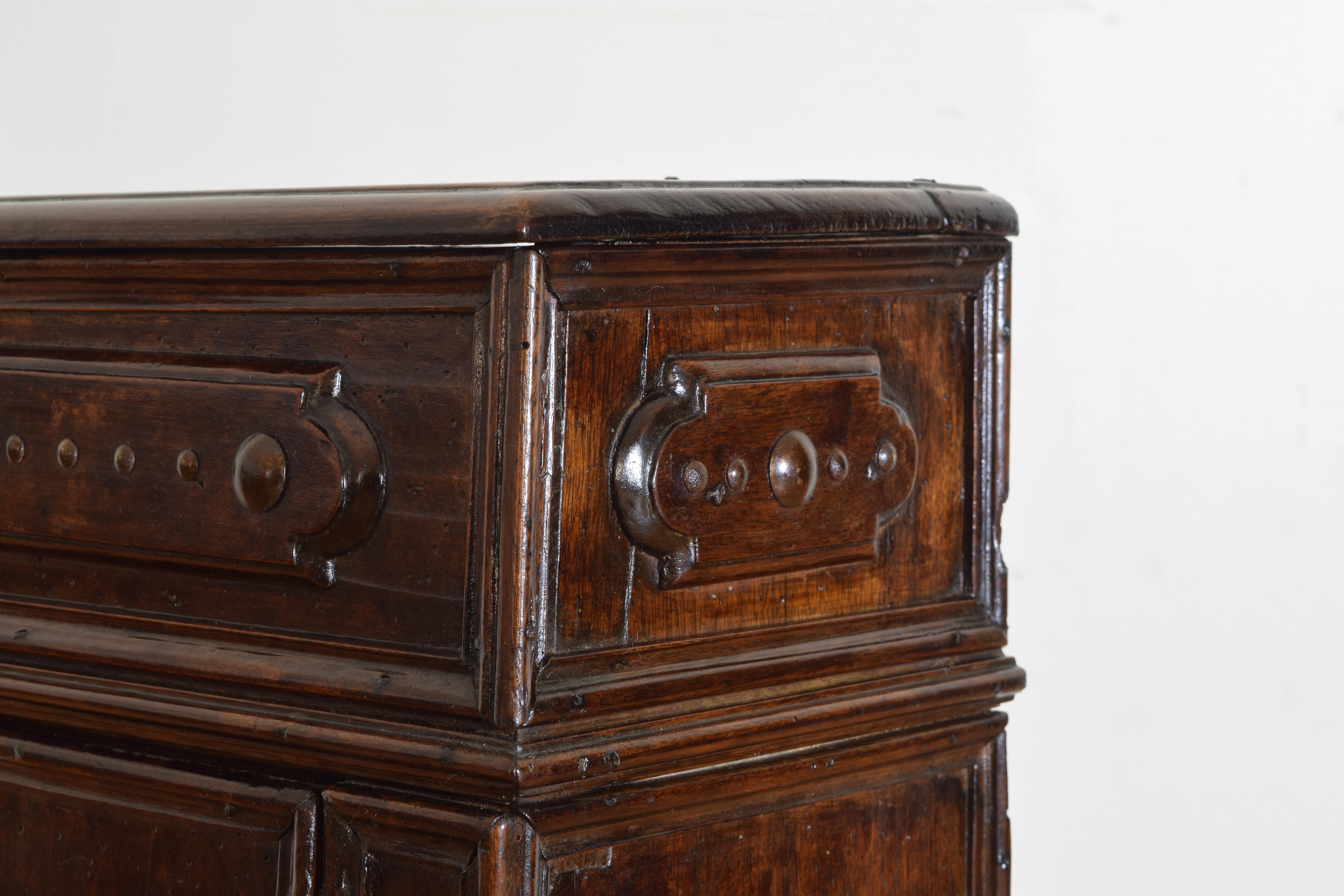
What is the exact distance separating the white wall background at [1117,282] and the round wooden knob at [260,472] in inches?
34.5

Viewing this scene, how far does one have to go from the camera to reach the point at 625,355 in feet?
3.40

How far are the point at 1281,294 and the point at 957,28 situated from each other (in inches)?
17.5

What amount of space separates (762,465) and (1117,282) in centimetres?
76

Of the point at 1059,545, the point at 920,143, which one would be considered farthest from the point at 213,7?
the point at 1059,545

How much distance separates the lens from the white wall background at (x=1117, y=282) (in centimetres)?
163

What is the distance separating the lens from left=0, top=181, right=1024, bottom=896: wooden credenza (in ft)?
3.29

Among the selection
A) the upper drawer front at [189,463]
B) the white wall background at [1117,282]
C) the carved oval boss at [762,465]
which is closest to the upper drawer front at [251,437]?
the upper drawer front at [189,463]

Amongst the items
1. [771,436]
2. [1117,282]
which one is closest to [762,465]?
[771,436]

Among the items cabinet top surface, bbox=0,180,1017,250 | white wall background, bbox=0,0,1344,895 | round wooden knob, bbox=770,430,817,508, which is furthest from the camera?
white wall background, bbox=0,0,1344,895

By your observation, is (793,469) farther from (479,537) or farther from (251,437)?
(251,437)

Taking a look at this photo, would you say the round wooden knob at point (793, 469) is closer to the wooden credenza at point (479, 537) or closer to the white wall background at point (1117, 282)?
the wooden credenza at point (479, 537)

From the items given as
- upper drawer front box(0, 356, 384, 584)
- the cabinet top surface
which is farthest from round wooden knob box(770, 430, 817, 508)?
upper drawer front box(0, 356, 384, 584)

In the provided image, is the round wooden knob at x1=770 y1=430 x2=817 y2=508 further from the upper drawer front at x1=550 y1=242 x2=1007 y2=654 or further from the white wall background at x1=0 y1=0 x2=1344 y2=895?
the white wall background at x1=0 y1=0 x2=1344 y2=895

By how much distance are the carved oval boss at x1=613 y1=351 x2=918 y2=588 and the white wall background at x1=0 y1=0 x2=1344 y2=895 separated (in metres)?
0.58
